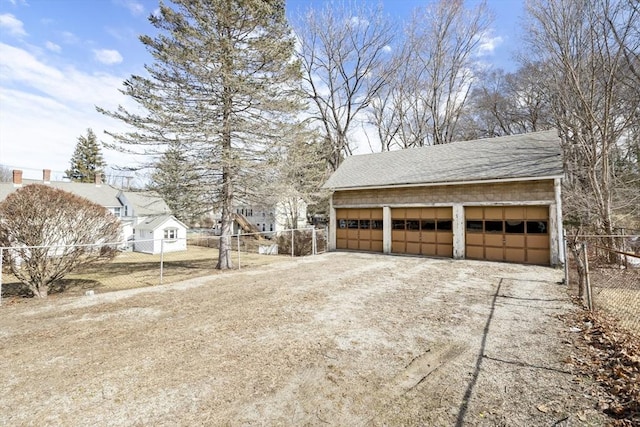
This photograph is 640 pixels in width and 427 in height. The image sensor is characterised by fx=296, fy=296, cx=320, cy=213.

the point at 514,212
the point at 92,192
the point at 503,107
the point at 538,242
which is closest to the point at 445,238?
the point at 514,212

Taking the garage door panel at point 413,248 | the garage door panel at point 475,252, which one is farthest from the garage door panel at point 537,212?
the garage door panel at point 413,248

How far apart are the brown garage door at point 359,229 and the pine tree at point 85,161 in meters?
41.8

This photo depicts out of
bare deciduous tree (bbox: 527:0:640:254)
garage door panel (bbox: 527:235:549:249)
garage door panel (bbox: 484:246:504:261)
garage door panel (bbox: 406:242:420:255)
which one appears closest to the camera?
garage door panel (bbox: 527:235:549:249)

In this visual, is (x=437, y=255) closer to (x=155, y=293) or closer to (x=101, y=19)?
(x=155, y=293)

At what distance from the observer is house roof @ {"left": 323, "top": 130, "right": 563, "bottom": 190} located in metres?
12.2

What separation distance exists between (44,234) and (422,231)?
14526 millimetres

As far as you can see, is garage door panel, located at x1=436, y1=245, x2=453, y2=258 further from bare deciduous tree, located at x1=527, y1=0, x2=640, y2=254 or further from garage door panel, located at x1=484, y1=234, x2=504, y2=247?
bare deciduous tree, located at x1=527, y1=0, x2=640, y2=254

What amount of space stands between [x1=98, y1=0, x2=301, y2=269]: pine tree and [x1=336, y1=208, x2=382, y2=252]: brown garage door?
6.52 metres

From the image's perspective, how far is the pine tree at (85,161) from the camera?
42156mm

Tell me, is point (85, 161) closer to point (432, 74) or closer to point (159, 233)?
point (159, 233)

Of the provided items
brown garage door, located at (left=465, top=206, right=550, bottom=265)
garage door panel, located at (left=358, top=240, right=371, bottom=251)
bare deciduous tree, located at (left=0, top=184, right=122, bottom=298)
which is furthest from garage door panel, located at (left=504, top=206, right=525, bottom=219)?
bare deciduous tree, located at (left=0, top=184, right=122, bottom=298)

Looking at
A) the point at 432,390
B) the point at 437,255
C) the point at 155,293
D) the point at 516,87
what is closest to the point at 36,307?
the point at 155,293

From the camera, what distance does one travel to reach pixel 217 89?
38.2 feet

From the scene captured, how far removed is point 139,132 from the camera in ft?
36.2
